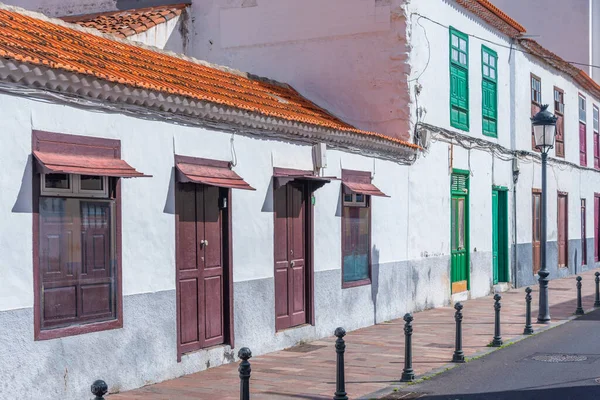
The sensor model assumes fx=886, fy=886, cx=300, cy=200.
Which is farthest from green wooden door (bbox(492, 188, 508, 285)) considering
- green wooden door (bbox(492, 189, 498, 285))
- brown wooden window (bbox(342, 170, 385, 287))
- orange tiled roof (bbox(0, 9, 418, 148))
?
brown wooden window (bbox(342, 170, 385, 287))

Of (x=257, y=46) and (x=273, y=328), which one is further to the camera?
(x=257, y=46)

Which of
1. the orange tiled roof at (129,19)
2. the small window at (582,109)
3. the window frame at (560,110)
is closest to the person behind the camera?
the orange tiled roof at (129,19)

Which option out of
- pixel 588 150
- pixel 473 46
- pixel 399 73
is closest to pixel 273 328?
pixel 399 73

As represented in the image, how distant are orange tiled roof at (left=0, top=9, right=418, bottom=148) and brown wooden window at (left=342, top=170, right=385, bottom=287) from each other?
2.81 feet

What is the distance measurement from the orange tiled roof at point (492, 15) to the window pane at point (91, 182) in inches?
477

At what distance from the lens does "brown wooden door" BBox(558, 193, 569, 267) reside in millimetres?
28141

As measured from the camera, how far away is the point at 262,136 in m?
12.3

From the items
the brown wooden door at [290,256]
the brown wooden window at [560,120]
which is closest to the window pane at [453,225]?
the brown wooden door at [290,256]

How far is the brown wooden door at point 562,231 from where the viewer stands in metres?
28.1

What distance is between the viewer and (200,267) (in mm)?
11000

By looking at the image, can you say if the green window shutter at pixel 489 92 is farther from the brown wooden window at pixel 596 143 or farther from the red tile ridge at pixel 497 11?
the brown wooden window at pixel 596 143

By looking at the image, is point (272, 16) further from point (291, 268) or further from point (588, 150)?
point (588, 150)

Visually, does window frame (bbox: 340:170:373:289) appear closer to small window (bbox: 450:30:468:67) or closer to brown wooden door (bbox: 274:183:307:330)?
brown wooden door (bbox: 274:183:307:330)

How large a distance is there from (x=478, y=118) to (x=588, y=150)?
1292 cm
